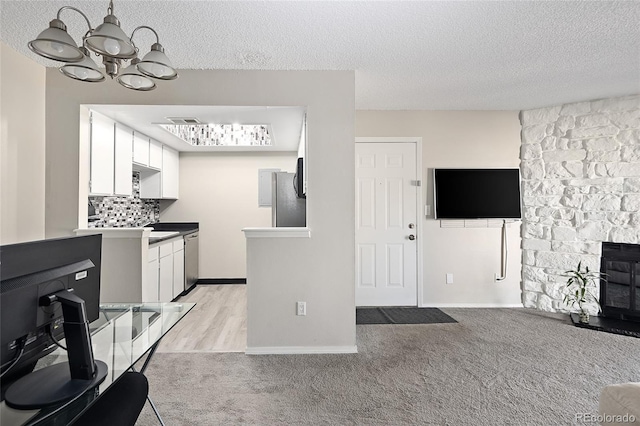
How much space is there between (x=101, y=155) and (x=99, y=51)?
2.13m

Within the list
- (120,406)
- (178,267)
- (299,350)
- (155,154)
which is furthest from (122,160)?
(120,406)

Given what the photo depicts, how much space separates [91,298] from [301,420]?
54.0 inches

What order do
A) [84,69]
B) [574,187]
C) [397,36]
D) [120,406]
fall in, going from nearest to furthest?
[120,406] → [84,69] → [397,36] → [574,187]

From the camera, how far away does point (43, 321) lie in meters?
0.95

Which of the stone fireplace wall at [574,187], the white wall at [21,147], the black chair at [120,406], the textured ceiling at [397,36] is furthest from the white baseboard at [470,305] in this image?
the white wall at [21,147]

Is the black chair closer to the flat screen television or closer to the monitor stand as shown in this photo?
the monitor stand

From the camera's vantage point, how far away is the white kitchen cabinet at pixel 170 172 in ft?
15.6

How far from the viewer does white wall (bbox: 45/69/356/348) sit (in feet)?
9.28

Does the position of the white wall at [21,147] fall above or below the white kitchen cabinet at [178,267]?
above

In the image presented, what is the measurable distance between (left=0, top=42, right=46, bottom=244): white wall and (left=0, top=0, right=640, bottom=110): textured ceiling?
17 centimetres

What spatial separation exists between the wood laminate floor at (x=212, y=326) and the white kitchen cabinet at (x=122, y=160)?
159cm

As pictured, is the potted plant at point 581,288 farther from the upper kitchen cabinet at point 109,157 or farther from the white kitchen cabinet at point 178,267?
the upper kitchen cabinet at point 109,157

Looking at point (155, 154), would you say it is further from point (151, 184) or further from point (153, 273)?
point (153, 273)

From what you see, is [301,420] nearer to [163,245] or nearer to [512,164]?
[163,245]
